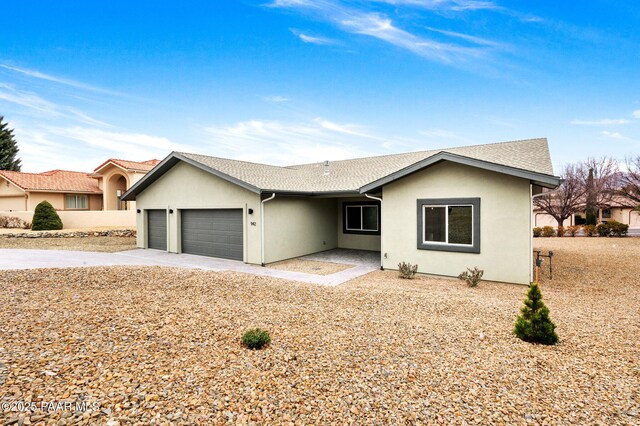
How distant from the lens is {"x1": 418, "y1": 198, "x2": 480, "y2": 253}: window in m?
9.53

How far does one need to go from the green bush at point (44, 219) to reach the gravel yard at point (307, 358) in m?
17.0

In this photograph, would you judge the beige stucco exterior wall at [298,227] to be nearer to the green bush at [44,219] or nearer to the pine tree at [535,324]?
the pine tree at [535,324]

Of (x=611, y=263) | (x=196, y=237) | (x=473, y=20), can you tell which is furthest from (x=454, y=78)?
(x=196, y=237)

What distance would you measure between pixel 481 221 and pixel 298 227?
23.9 ft

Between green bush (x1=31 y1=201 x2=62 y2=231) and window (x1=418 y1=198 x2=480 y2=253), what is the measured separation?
23.3 metres

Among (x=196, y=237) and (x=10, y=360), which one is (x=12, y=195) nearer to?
(x=196, y=237)

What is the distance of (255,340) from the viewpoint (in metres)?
4.37

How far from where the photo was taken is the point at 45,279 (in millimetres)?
7434

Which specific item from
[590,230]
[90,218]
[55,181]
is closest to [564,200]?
[590,230]

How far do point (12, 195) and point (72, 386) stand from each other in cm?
3237

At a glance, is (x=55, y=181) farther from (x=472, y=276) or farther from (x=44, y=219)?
(x=472, y=276)

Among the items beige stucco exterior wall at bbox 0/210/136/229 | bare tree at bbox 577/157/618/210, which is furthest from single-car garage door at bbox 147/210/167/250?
bare tree at bbox 577/157/618/210

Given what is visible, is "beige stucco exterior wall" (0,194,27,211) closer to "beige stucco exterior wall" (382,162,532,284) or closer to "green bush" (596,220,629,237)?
"beige stucco exterior wall" (382,162,532,284)

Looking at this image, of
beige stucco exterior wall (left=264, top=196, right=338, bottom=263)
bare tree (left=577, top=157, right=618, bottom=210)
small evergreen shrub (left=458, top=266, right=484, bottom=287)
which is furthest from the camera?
bare tree (left=577, top=157, right=618, bottom=210)
